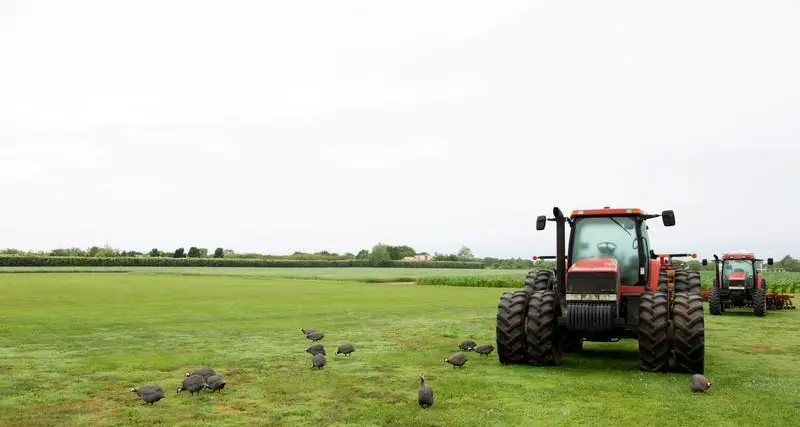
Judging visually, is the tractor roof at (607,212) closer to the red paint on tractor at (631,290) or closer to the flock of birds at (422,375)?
the red paint on tractor at (631,290)

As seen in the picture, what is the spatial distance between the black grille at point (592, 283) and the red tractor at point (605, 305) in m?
0.02

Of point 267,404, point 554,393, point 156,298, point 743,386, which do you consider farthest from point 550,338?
point 156,298

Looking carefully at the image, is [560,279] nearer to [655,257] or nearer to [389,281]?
[655,257]

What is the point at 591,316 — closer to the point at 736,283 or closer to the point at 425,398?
the point at 425,398

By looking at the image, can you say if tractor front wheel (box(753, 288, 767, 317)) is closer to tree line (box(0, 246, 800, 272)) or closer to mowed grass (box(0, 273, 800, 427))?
mowed grass (box(0, 273, 800, 427))

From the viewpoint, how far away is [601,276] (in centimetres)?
1226

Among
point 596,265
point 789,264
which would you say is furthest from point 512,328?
point 789,264

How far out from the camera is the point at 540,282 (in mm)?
14742

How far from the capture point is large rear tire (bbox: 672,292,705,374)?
38.4 feet

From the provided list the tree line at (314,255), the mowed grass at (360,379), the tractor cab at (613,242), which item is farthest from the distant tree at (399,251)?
the tractor cab at (613,242)

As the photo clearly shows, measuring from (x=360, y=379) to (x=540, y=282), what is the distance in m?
5.24

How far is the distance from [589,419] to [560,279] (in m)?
4.91

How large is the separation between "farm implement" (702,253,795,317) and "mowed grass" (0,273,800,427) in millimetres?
5446

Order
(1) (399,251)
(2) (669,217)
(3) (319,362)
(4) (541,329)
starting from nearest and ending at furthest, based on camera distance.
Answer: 1. (4) (541,329)
2. (3) (319,362)
3. (2) (669,217)
4. (1) (399,251)
